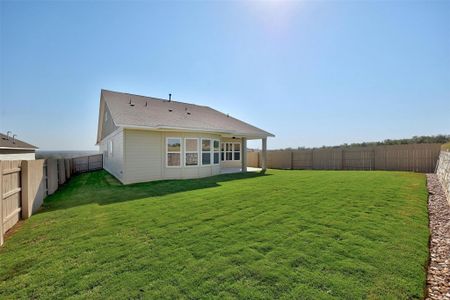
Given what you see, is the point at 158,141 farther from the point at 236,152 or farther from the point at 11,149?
the point at 11,149

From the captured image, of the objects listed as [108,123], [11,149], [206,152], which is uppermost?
[108,123]

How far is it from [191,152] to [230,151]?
6889mm

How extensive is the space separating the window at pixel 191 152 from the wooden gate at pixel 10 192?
793cm

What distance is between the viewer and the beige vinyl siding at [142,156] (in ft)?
37.4

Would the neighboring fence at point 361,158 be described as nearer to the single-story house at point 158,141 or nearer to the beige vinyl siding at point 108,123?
the single-story house at point 158,141

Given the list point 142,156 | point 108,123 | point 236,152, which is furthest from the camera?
point 236,152

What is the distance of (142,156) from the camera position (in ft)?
38.7

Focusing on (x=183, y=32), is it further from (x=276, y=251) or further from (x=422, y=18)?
(x=276, y=251)

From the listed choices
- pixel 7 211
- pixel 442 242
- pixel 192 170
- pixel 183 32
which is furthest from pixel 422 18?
pixel 7 211

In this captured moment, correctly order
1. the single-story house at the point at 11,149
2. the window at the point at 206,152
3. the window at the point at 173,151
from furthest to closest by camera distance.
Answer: the single-story house at the point at 11,149 < the window at the point at 206,152 < the window at the point at 173,151

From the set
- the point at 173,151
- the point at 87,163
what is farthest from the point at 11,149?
the point at 173,151

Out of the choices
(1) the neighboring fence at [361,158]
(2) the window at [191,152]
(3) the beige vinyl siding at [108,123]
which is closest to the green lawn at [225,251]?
(2) the window at [191,152]

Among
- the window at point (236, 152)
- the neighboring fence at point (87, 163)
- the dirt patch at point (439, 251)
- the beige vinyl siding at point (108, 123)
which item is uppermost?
the beige vinyl siding at point (108, 123)

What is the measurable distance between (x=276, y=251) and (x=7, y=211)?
6.12 m
